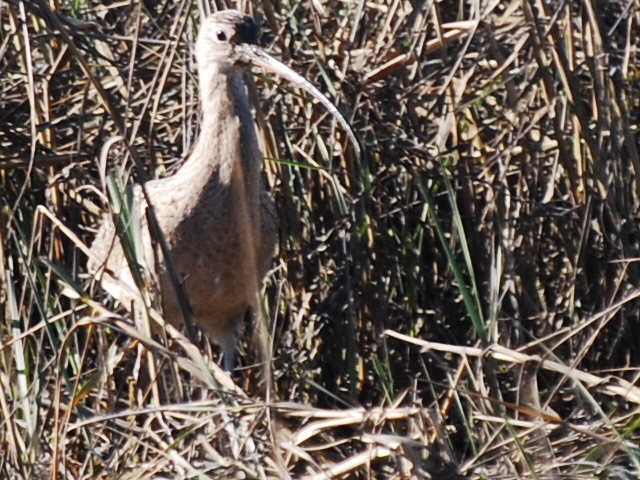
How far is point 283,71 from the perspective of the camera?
4.69 meters

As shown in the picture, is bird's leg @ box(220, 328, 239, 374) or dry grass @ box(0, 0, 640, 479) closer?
dry grass @ box(0, 0, 640, 479)

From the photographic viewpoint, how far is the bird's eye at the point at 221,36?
486cm

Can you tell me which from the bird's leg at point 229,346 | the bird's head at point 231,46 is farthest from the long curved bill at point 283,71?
the bird's leg at point 229,346

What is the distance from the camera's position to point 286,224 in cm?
552

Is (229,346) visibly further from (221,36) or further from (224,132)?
(221,36)

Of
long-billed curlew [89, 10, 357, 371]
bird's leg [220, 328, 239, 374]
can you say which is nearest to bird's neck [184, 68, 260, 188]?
long-billed curlew [89, 10, 357, 371]

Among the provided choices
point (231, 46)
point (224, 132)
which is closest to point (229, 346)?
point (224, 132)

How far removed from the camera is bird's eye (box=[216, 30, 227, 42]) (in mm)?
4855

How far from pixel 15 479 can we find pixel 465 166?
7.06ft

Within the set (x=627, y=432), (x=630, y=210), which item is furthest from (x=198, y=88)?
(x=627, y=432)

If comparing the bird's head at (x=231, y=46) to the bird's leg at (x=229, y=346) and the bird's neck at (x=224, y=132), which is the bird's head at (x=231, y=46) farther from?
the bird's leg at (x=229, y=346)

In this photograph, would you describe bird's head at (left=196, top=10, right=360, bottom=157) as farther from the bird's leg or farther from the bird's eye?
the bird's leg

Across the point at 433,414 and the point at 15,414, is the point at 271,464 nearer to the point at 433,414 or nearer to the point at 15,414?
the point at 433,414

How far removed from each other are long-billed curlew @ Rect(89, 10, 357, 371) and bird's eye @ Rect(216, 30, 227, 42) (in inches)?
2.2
